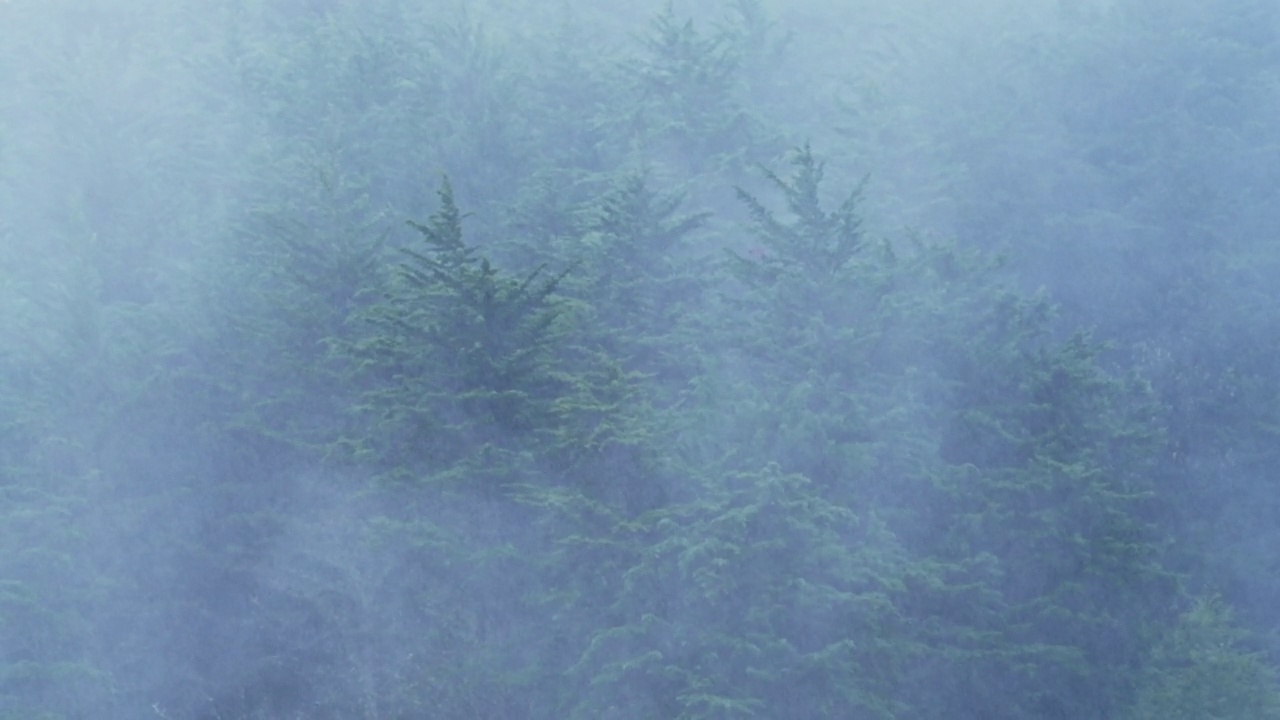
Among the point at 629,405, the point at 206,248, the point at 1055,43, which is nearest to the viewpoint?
the point at 629,405

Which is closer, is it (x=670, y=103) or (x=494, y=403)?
(x=494, y=403)

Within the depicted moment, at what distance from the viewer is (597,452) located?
15.2m

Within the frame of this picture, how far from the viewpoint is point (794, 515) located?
14328 millimetres

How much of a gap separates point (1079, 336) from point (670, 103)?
8.58m

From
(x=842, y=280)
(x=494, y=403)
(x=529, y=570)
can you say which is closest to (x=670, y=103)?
(x=842, y=280)

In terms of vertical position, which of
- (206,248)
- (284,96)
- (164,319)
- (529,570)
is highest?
(284,96)

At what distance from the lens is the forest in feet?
48.3

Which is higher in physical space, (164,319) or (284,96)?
(284,96)

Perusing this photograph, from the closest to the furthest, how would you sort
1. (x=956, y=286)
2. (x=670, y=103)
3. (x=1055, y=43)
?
1. (x=956, y=286)
2. (x=670, y=103)
3. (x=1055, y=43)

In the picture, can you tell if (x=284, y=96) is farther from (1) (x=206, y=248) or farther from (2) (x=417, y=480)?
(2) (x=417, y=480)

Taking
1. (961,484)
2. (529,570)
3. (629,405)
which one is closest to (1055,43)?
(961,484)

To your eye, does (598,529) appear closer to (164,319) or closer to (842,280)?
(842,280)

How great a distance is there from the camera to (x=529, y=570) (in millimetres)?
15438

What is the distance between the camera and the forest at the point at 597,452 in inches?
579
